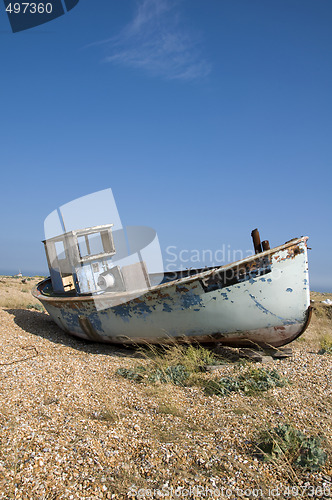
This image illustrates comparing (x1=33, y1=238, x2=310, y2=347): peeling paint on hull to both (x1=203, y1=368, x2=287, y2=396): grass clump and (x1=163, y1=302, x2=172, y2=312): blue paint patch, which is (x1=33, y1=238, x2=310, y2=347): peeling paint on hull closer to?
(x1=163, y1=302, x2=172, y2=312): blue paint patch

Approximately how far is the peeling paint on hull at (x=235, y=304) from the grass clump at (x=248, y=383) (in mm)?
1234

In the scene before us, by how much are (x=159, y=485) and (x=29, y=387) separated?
3195mm

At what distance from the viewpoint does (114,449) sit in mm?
3629

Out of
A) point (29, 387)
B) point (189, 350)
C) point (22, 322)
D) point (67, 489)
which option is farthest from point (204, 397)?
point (22, 322)

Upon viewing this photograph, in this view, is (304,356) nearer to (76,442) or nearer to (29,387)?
(76,442)

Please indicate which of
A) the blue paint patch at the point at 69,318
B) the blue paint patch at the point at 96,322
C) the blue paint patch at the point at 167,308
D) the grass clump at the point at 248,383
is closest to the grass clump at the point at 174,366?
the grass clump at the point at 248,383

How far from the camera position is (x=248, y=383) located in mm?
5215

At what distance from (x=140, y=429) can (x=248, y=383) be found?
2046mm

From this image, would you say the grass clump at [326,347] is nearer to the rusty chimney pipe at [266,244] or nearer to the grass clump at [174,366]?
the grass clump at [174,366]

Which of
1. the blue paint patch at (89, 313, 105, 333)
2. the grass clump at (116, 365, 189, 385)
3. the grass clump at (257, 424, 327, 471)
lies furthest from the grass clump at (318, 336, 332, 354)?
the blue paint patch at (89, 313, 105, 333)

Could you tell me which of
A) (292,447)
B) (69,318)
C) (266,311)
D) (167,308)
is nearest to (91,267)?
(69,318)

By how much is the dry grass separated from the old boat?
64cm

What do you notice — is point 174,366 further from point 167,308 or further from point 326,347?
point 326,347

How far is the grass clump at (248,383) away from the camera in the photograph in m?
5.07
